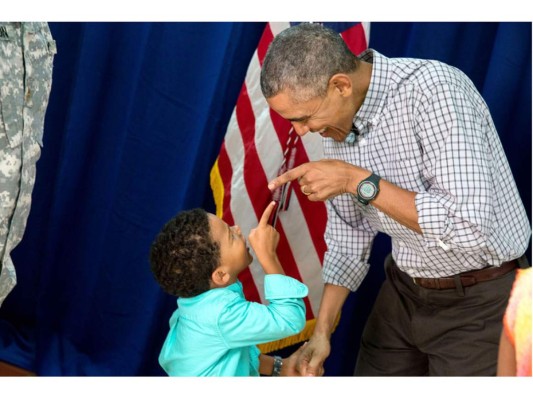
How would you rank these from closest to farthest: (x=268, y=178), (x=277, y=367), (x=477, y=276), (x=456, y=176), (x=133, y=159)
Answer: (x=456, y=176) → (x=477, y=276) → (x=277, y=367) → (x=268, y=178) → (x=133, y=159)

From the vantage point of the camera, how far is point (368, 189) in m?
1.77

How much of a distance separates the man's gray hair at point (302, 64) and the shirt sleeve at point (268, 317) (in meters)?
0.41

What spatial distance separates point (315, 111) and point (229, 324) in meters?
0.50

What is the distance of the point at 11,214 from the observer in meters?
1.93

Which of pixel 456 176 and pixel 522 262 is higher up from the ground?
pixel 456 176

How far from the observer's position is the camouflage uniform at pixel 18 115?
1.85 m

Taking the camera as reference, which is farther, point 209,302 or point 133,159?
point 133,159

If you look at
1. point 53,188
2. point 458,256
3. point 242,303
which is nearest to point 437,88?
point 458,256

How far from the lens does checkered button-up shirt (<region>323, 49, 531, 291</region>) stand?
170cm

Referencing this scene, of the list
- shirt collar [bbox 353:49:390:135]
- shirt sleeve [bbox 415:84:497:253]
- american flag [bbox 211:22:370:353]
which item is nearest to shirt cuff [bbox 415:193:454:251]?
shirt sleeve [bbox 415:84:497:253]

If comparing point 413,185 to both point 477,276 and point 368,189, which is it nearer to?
point 368,189

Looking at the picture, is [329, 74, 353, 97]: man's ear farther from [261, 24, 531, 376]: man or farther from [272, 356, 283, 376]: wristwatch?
[272, 356, 283, 376]: wristwatch

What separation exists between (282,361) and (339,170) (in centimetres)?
55

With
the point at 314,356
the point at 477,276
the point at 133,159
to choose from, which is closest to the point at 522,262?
the point at 477,276
